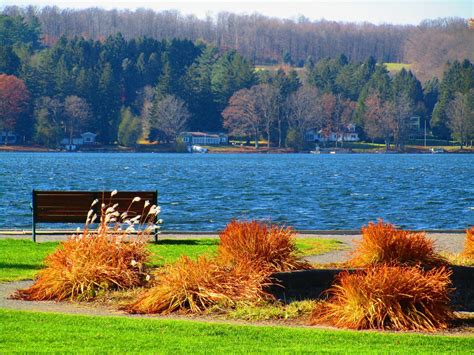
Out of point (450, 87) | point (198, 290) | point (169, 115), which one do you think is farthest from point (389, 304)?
point (450, 87)

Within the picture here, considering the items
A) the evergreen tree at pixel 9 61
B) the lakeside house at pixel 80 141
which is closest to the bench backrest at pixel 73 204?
the lakeside house at pixel 80 141

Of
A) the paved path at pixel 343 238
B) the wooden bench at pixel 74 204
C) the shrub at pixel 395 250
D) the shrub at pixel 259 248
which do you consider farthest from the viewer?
the wooden bench at pixel 74 204

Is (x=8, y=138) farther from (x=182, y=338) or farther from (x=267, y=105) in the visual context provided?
(x=182, y=338)

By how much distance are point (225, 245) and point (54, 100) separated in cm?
15463

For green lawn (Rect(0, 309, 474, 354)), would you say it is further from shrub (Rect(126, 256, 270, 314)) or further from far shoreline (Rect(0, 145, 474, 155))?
far shoreline (Rect(0, 145, 474, 155))

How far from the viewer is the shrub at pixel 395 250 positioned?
51.3 feet

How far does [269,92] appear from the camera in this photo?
7180 inches

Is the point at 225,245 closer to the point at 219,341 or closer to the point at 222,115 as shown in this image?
the point at 219,341

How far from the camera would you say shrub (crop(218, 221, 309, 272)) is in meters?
15.4

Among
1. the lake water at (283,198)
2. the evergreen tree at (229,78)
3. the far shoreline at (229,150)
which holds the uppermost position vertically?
the evergreen tree at (229,78)

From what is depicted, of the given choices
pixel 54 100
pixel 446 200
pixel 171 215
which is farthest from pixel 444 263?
pixel 54 100

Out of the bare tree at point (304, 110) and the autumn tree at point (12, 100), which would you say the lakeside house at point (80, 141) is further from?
the bare tree at point (304, 110)

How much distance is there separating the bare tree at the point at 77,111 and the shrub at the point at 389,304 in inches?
6122

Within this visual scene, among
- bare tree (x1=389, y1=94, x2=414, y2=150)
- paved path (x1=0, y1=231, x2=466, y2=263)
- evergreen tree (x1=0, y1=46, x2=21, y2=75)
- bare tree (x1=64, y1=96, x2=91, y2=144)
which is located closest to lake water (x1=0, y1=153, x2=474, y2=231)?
paved path (x1=0, y1=231, x2=466, y2=263)
